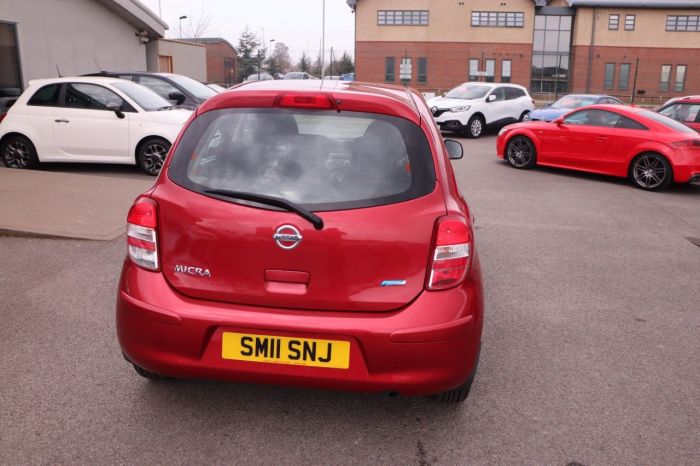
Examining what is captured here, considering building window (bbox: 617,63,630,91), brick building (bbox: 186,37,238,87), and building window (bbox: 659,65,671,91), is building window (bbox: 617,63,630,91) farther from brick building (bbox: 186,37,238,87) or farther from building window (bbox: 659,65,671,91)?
brick building (bbox: 186,37,238,87)

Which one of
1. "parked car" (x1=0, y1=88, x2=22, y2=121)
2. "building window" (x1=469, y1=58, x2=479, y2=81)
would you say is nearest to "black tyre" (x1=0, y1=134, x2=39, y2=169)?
"parked car" (x1=0, y1=88, x2=22, y2=121)

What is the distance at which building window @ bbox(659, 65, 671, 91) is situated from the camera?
2323 inches

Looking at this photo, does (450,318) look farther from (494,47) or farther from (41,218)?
(494,47)

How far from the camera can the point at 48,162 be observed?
10984 millimetres

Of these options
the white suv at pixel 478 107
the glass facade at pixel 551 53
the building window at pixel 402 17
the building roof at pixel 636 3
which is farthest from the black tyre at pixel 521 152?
the glass facade at pixel 551 53

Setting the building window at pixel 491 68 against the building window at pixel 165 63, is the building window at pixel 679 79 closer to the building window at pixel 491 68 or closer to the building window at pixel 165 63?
the building window at pixel 491 68

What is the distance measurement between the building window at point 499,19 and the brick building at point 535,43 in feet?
0.28

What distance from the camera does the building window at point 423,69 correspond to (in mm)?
60344

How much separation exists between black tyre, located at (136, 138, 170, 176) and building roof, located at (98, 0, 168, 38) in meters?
10.8

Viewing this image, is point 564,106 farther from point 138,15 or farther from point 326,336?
point 326,336

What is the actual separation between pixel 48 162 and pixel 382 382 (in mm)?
9803

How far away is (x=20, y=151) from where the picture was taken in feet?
Result: 34.6

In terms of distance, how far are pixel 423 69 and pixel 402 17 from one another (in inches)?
197

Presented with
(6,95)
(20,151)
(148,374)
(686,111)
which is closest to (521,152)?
(686,111)
